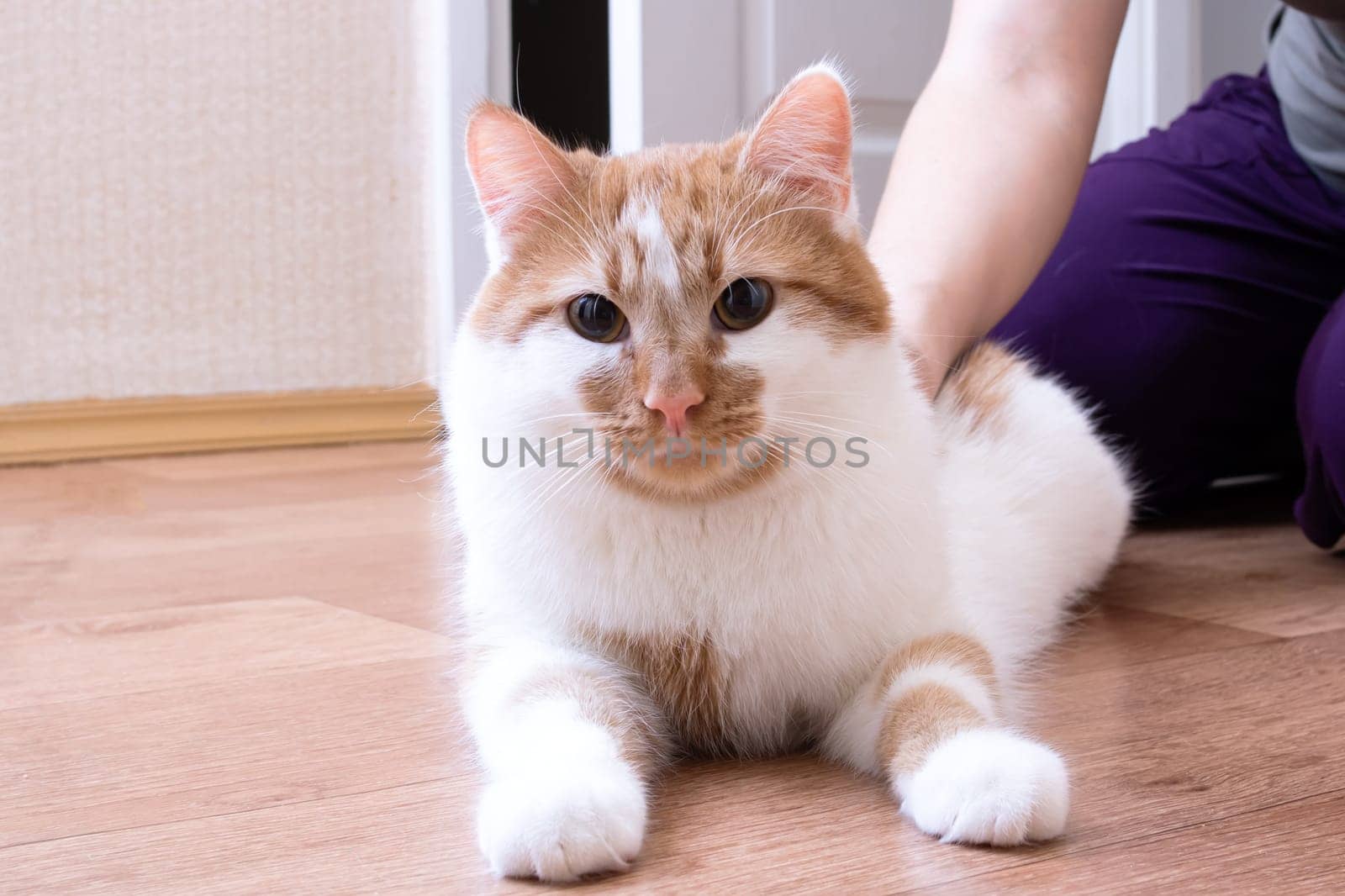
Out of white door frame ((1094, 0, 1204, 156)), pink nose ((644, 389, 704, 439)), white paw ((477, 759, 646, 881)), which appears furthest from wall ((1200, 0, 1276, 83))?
white paw ((477, 759, 646, 881))

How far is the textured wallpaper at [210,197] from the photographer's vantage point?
2.89 metres

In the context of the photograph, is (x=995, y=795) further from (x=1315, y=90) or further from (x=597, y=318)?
(x=1315, y=90)

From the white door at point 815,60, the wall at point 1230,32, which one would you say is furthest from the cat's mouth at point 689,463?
the wall at point 1230,32

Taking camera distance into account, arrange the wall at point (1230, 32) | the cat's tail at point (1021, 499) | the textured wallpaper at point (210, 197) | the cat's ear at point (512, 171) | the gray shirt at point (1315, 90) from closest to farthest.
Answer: the cat's ear at point (512, 171)
the cat's tail at point (1021, 499)
the gray shirt at point (1315, 90)
the textured wallpaper at point (210, 197)
the wall at point (1230, 32)

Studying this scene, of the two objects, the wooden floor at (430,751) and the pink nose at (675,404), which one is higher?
the pink nose at (675,404)

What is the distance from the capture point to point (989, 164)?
1526mm

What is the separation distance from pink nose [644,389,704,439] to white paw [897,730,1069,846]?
29cm

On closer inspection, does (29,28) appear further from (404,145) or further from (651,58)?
(651,58)

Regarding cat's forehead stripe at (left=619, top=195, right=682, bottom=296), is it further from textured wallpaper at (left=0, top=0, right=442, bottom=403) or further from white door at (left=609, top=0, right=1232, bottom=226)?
textured wallpaper at (left=0, top=0, right=442, bottom=403)

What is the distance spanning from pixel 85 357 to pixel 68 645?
5.95 ft

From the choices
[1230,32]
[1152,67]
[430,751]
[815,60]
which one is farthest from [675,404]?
[1230,32]

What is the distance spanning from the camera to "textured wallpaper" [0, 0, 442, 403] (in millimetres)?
2891

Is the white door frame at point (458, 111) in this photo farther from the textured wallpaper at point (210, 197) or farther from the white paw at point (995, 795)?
the white paw at point (995, 795)

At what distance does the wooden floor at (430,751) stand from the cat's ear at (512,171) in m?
0.45
